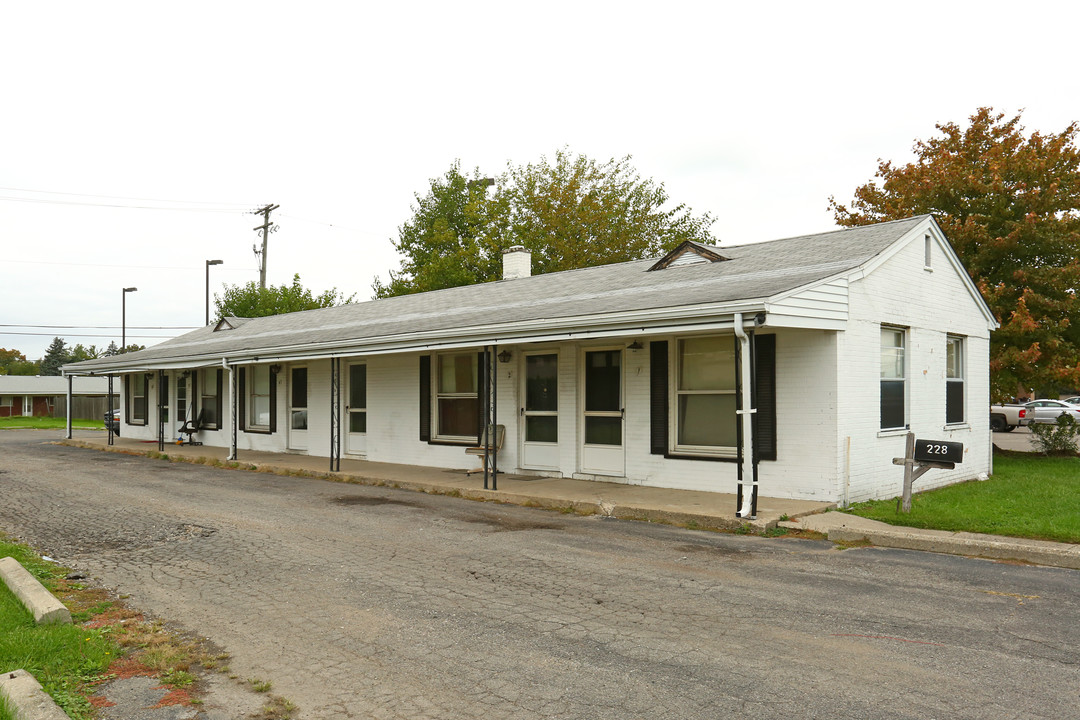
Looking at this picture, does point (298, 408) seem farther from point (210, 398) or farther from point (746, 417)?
point (746, 417)

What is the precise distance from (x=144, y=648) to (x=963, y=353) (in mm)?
13115

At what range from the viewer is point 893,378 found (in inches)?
453

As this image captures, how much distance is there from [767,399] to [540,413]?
14.1 ft

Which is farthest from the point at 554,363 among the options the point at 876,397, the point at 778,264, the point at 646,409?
the point at 876,397

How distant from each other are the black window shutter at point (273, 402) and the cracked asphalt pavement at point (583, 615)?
9.28 m

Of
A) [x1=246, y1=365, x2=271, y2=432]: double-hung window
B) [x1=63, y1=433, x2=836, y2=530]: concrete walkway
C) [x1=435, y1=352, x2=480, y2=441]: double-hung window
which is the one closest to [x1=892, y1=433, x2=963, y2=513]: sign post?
[x1=63, y1=433, x2=836, y2=530]: concrete walkway

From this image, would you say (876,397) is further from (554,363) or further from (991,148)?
(991,148)

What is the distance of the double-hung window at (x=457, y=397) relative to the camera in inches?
583

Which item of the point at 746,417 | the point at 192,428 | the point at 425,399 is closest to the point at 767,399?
the point at 746,417

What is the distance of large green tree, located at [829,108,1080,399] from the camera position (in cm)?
1636

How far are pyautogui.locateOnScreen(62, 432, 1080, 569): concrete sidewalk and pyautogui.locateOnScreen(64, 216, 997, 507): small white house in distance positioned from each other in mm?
521

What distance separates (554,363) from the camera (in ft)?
44.2

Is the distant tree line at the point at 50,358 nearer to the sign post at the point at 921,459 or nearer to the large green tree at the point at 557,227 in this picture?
the large green tree at the point at 557,227

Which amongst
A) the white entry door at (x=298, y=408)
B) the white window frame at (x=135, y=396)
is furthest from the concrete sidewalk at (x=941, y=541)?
the white window frame at (x=135, y=396)
